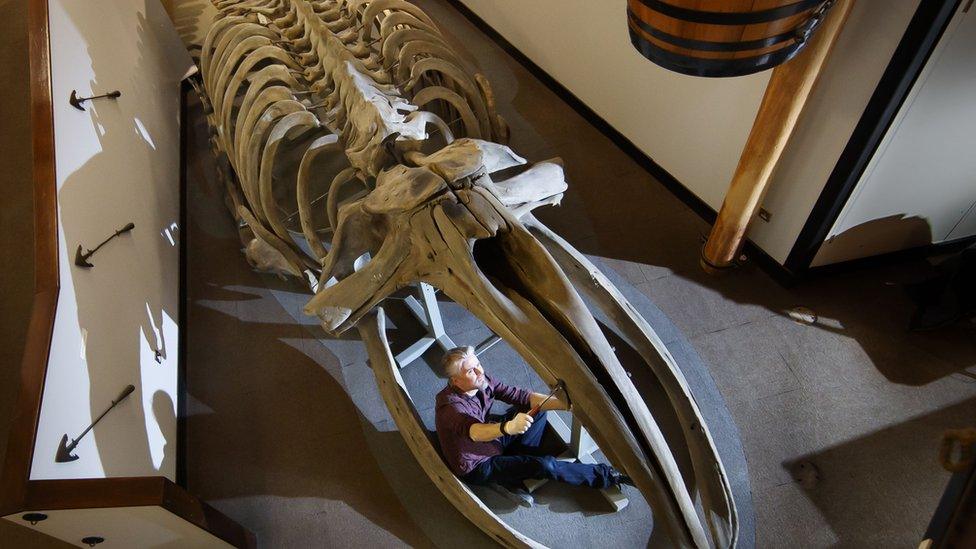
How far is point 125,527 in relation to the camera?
2.50 meters

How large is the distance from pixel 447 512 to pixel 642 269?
73.3 inches

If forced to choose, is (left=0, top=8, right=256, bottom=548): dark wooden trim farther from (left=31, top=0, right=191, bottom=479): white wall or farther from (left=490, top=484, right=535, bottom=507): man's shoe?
(left=490, top=484, right=535, bottom=507): man's shoe

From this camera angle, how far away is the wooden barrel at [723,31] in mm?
2123

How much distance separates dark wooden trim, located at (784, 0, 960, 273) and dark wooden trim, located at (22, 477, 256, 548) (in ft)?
10.7

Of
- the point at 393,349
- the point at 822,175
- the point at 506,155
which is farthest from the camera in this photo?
the point at 393,349

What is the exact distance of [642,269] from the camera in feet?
13.5

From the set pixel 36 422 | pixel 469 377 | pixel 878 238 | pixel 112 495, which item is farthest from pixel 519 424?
pixel 878 238

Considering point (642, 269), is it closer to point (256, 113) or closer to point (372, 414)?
point (372, 414)

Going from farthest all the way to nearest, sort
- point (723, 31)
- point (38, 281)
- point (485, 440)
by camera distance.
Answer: point (485, 440) < point (38, 281) < point (723, 31)

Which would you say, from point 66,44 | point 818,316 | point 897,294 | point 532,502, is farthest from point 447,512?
point 66,44

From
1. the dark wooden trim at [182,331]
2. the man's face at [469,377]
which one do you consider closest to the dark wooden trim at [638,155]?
the man's face at [469,377]

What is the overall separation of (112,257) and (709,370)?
3150 millimetres

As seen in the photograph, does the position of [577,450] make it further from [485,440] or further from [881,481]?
[881,481]

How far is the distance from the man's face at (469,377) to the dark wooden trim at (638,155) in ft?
6.01
